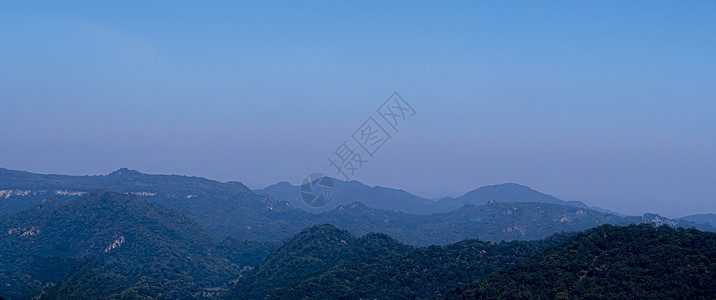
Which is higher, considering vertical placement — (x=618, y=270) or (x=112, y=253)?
(x=618, y=270)

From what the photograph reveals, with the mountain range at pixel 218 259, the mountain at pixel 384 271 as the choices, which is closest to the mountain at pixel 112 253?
the mountain range at pixel 218 259

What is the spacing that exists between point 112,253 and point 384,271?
78.1 meters

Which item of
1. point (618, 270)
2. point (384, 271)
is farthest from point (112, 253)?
point (618, 270)

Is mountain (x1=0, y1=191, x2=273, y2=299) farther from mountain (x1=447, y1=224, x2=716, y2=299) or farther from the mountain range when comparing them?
mountain (x1=447, y1=224, x2=716, y2=299)

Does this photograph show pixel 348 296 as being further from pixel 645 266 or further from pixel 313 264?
pixel 645 266

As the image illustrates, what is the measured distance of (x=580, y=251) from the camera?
2778 inches

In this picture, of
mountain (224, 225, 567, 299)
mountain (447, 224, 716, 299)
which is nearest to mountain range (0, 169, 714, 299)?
mountain (224, 225, 567, 299)

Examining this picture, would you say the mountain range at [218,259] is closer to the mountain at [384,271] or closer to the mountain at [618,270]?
the mountain at [384,271]

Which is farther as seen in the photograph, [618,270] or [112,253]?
[112,253]

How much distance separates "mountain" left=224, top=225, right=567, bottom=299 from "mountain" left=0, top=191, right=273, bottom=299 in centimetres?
1981

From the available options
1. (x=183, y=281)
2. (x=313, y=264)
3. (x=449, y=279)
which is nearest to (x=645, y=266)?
(x=449, y=279)

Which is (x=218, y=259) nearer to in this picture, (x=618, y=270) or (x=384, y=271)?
(x=384, y=271)

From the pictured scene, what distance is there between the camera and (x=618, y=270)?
61.9 metres

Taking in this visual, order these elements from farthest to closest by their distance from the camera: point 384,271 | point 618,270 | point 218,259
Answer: point 218,259 < point 384,271 < point 618,270
